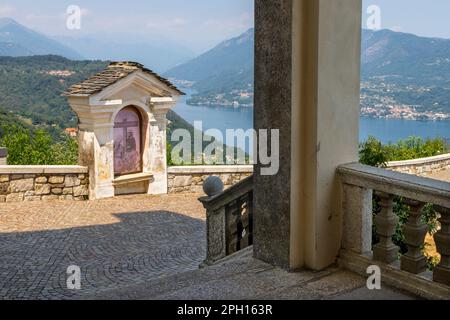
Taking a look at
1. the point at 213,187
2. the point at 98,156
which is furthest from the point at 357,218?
the point at 98,156

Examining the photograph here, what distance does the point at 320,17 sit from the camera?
138 inches

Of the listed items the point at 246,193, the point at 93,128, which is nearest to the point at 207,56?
the point at 93,128

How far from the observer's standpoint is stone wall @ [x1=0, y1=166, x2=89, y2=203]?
1059 centimetres

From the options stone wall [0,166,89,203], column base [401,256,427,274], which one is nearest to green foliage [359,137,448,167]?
stone wall [0,166,89,203]

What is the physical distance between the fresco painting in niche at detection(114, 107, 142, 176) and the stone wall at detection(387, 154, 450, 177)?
633 cm

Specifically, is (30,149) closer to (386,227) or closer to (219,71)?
(386,227)

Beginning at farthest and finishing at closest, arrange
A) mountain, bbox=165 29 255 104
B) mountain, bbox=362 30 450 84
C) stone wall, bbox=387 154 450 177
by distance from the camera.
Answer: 1. mountain, bbox=165 29 255 104
2. mountain, bbox=362 30 450 84
3. stone wall, bbox=387 154 450 177

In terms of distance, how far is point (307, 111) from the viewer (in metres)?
3.63

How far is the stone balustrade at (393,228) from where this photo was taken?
312cm

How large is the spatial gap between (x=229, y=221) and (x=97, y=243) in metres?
3.53

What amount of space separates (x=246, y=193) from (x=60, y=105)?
22.5 metres

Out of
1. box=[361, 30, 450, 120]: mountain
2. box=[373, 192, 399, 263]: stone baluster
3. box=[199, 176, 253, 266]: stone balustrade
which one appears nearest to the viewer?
box=[373, 192, 399, 263]: stone baluster

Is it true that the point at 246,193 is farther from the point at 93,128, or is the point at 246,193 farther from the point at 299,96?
the point at 93,128

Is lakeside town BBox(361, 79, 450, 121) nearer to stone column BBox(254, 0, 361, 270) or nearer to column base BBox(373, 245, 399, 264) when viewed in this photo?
stone column BBox(254, 0, 361, 270)
